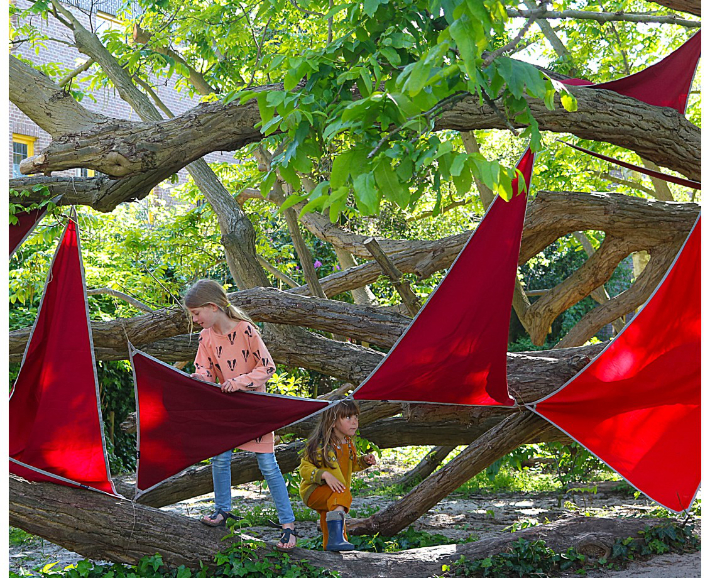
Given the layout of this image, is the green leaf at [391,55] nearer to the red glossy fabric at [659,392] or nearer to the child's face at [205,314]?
the child's face at [205,314]

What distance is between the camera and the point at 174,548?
3.26m

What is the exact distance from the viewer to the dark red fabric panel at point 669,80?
3.81 meters

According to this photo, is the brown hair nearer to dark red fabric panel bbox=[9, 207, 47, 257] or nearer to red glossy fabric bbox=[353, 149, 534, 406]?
red glossy fabric bbox=[353, 149, 534, 406]

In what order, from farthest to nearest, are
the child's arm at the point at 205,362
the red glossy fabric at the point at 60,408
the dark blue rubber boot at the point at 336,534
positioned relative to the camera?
the dark blue rubber boot at the point at 336,534
the child's arm at the point at 205,362
the red glossy fabric at the point at 60,408

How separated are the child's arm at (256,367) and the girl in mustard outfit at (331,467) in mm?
427

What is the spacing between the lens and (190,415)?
328cm

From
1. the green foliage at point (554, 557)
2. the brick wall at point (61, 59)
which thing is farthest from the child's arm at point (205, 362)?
the brick wall at point (61, 59)

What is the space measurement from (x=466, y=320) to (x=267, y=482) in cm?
110

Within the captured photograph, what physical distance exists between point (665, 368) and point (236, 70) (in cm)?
437

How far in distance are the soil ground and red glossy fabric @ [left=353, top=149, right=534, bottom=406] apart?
1.14 m

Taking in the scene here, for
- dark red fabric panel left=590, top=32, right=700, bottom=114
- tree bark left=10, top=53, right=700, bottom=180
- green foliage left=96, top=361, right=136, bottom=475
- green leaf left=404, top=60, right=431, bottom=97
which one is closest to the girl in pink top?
tree bark left=10, top=53, right=700, bottom=180

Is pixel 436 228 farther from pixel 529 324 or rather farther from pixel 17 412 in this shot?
pixel 17 412

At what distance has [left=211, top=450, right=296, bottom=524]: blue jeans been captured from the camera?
10.7ft

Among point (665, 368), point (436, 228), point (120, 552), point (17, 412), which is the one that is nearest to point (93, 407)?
point (17, 412)
